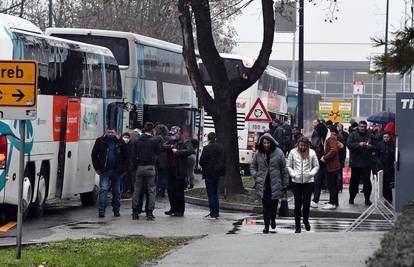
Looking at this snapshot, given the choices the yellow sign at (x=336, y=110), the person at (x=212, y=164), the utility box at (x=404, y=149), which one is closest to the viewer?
the person at (x=212, y=164)

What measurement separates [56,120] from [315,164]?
5.79m

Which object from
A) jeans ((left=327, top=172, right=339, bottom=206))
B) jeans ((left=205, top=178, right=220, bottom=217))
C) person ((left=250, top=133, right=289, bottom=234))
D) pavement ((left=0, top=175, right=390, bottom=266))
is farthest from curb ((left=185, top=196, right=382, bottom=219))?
person ((left=250, top=133, right=289, bottom=234))

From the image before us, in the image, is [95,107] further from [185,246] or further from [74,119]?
[185,246]

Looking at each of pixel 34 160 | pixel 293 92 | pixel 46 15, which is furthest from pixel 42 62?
pixel 293 92

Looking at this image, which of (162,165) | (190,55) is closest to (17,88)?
(162,165)

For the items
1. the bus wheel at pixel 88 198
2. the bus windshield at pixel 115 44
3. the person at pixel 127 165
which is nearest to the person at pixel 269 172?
the person at pixel 127 165

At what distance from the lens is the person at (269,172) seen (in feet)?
60.0

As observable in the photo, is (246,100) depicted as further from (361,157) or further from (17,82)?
(17,82)

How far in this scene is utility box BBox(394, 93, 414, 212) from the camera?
2203 cm

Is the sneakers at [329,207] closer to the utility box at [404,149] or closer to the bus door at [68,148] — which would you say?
the utility box at [404,149]

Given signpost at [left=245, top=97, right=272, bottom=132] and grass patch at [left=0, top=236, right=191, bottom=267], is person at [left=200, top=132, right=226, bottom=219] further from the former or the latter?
signpost at [left=245, top=97, right=272, bottom=132]

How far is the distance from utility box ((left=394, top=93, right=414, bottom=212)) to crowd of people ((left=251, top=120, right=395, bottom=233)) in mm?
1658

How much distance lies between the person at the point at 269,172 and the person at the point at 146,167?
300 cm

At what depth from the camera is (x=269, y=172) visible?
18344mm
